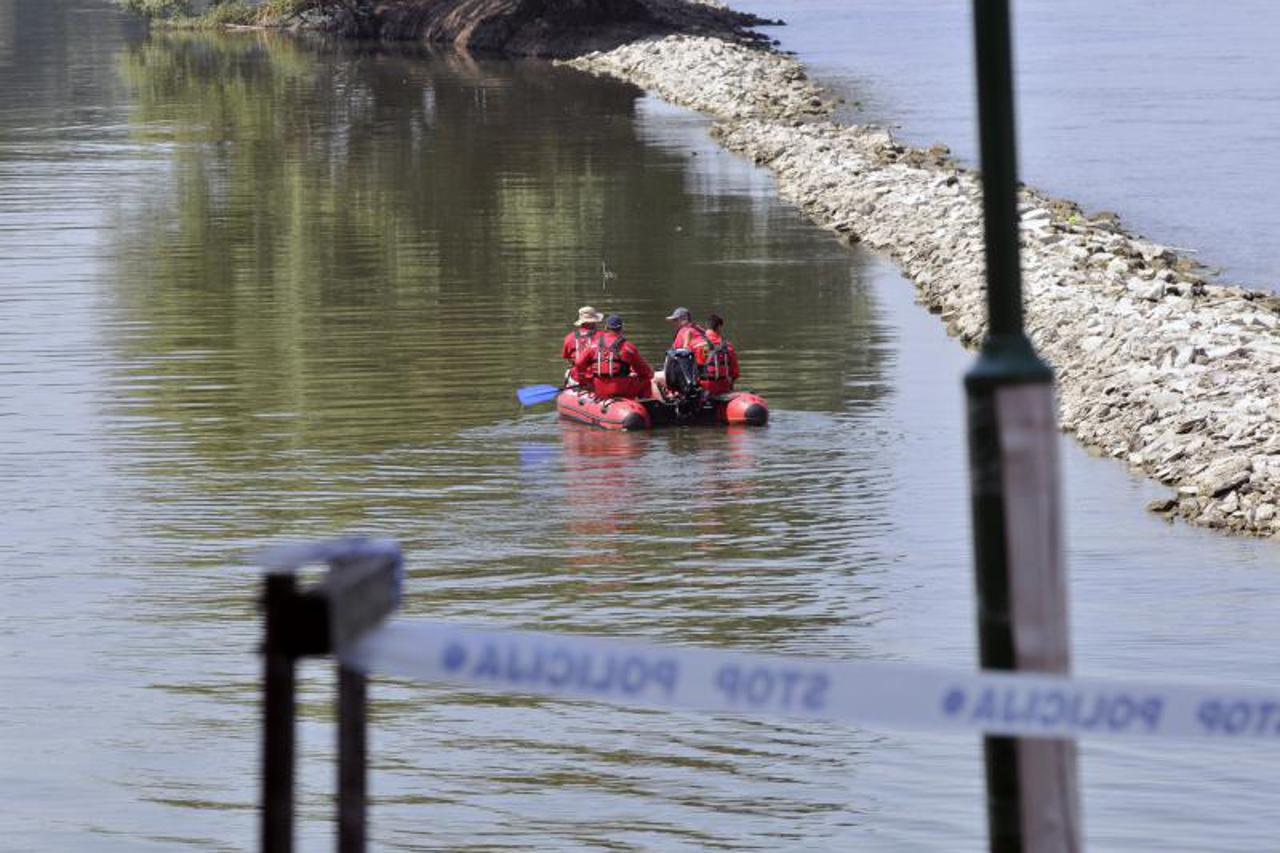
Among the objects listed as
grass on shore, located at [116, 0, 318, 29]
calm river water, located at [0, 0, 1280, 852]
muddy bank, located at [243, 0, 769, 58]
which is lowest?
calm river water, located at [0, 0, 1280, 852]

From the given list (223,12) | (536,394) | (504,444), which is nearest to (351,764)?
(504,444)

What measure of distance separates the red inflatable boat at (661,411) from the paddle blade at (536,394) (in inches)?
20.9

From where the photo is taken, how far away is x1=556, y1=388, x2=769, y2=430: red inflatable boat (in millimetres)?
25000

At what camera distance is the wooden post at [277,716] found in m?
5.12

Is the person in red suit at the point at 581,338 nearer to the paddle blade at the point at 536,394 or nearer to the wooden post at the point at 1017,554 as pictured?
the paddle blade at the point at 536,394

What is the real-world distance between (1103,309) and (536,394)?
8015 mm

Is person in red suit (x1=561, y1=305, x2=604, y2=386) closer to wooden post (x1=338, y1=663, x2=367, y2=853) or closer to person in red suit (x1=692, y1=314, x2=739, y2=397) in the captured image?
person in red suit (x1=692, y1=314, x2=739, y2=397)

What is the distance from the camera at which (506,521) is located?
21.1 meters

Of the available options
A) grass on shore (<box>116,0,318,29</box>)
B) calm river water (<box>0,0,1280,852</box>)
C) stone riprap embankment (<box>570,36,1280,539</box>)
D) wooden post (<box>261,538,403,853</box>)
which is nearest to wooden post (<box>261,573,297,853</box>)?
wooden post (<box>261,538,403,853</box>)

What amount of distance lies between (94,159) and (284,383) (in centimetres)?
3203

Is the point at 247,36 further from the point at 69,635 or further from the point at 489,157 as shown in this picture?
the point at 69,635

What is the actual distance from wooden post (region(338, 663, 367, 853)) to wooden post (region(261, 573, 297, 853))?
127mm

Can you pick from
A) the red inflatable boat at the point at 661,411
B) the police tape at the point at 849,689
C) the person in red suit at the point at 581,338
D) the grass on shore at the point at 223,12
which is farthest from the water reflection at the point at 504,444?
the grass on shore at the point at 223,12

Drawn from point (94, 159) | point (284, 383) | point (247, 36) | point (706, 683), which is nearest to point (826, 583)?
point (284, 383)
